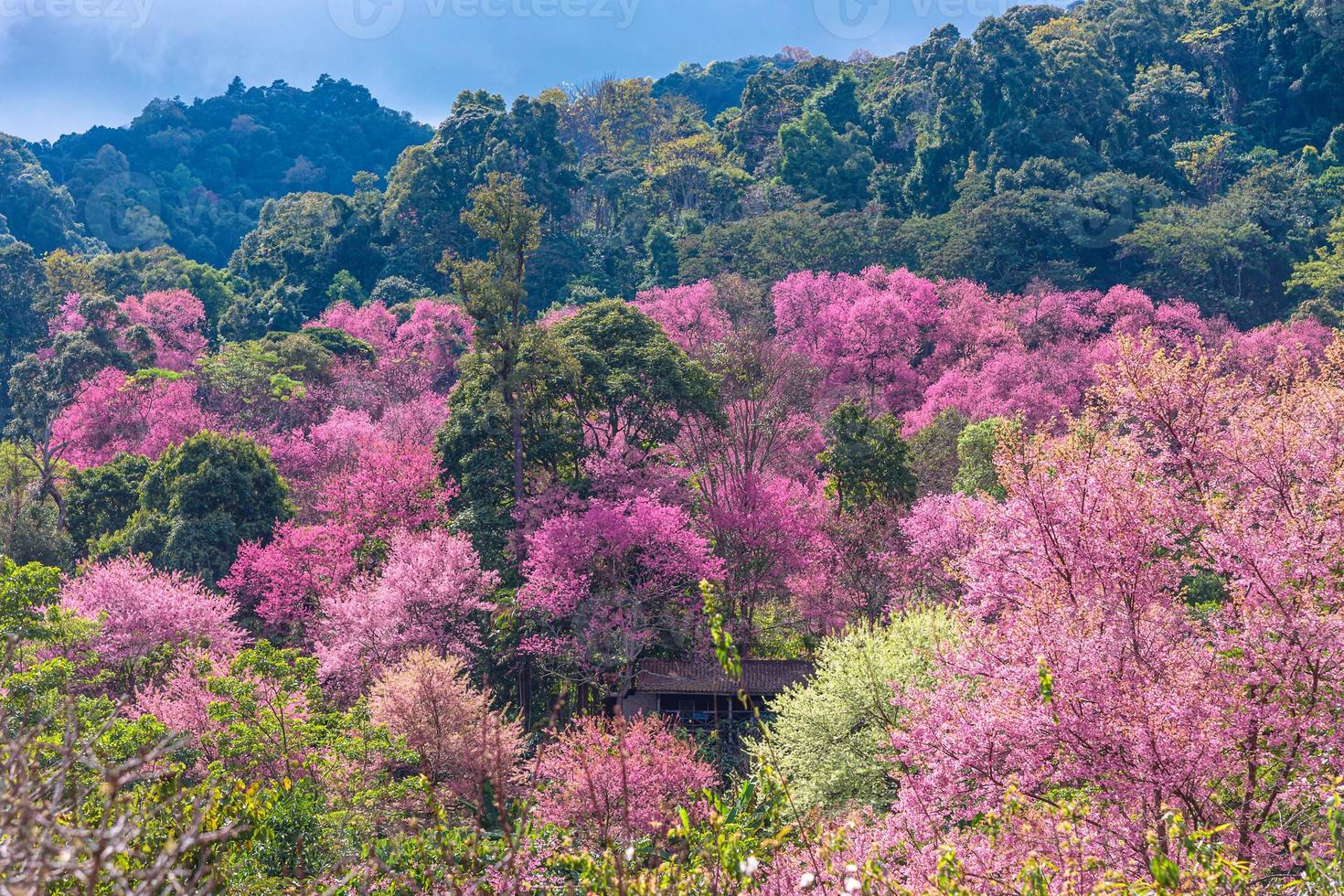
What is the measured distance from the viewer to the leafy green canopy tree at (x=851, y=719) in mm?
17750

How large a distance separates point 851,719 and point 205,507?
2258 centimetres

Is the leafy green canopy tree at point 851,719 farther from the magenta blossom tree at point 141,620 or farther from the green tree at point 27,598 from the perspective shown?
the green tree at point 27,598

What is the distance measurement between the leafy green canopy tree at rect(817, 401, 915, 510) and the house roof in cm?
592

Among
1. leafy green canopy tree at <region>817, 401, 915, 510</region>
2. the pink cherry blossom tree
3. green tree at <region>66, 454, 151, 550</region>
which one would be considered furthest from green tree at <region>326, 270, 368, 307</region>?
the pink cherry blossom tree

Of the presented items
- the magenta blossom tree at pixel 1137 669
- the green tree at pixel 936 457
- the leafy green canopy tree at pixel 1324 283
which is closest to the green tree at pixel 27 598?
the magenta blossom tree at pixel 1137 669

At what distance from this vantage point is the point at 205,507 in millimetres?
32625

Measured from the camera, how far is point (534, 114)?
66.9 metres

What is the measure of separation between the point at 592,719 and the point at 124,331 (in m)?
41.8

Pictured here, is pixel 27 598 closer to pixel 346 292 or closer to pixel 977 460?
pixel 977 460

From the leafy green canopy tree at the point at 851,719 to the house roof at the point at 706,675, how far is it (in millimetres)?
5748

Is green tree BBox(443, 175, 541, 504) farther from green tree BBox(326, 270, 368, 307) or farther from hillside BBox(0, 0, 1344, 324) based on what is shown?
green tree BBox(326, 270, 368, 307)

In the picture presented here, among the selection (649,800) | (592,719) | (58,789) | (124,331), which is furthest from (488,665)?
(124,331)

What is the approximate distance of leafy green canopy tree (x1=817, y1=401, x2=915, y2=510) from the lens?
1212 inches

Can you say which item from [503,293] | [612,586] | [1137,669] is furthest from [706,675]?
[1137,669]
